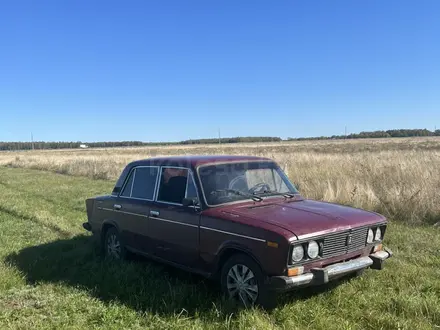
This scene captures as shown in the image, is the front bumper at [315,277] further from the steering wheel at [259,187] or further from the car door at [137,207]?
the car door at [137,207]

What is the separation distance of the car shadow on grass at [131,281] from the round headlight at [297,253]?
73 centimetres

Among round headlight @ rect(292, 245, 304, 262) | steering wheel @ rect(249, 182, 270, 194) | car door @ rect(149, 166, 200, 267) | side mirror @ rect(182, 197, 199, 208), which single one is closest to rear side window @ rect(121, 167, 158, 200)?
car door @ rect(149, 166, 200, 267)

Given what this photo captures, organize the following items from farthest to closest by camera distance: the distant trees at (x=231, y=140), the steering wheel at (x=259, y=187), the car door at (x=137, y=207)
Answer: the distant trees at (x=231, y=140) < the car door at (x=137, y=207) < the steering wheel at (x=259, y=187)

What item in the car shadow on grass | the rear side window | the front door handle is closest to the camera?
the car shadow on grass

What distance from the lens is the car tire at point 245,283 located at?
429cm

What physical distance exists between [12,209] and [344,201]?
30.6 ft

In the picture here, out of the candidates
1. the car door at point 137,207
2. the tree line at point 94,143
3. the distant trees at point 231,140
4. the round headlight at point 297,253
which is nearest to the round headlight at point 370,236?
the round headlight at point 297,253

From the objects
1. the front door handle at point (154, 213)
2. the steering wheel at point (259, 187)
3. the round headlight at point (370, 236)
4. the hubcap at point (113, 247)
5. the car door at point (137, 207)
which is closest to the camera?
the round headlight at point (370, 236)

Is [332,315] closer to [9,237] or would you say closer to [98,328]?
[98,328]

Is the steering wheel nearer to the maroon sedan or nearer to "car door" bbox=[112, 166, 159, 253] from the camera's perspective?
the maroon sedan

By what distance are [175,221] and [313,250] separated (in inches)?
74.3

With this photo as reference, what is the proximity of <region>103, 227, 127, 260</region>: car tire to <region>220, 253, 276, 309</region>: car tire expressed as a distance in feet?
7.88

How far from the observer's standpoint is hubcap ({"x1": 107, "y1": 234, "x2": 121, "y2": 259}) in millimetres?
6710

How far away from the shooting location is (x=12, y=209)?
480 inches
